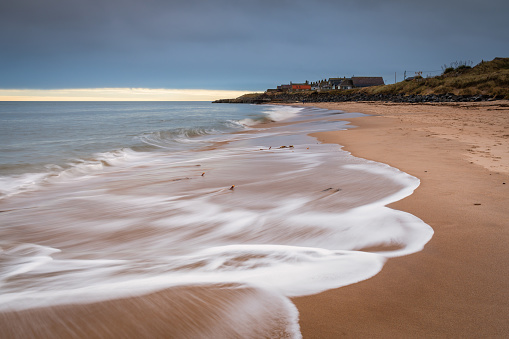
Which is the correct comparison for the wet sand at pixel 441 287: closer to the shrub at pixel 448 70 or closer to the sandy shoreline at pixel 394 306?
the sandy shoreline at pixel 394 306

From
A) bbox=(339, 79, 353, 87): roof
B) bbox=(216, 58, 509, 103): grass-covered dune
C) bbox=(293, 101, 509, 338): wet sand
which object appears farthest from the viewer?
bbox=(339, 79, 353, 87): roof

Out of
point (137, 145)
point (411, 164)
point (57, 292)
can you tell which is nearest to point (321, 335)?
point (57, 292)

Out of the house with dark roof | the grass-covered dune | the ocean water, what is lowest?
the ocean water

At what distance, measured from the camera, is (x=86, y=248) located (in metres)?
3.07

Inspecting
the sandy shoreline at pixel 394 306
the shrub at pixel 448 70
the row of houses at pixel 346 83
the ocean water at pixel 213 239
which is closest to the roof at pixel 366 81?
the row of houses at pixel 346 83

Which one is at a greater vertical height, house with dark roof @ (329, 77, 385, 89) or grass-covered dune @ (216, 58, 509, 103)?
house with dark roof @ (329, 77, 385, 89)

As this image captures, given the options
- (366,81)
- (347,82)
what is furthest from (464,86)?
(347,82)

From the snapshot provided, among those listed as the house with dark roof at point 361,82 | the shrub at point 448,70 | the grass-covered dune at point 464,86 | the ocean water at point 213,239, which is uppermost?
the house with dark roof at point 361,82

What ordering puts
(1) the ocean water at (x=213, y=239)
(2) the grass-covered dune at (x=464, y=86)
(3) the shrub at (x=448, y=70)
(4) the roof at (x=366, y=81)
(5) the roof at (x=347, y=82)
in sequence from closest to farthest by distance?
(1) the ocean water at (x=213, y=239) < (2) the grass-covered dune at (x=464, y=86) < (3) the shrub at (x=448, y=70) < (4) the roof at (x=366, y=81) < (5) the roof at (x=347, y=82)

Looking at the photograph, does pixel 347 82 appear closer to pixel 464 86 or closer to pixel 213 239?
pixel 464 86

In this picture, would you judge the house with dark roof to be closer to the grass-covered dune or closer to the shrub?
the grass-covered dune

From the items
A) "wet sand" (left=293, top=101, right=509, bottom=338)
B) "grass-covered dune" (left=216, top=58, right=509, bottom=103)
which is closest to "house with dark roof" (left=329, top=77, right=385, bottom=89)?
"grass-covered dune" (left=216, top=58, right=509, bottom=103)

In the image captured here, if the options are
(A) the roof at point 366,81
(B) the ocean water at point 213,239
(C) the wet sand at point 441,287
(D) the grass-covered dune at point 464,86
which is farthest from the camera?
(A) the roof at point 366,81

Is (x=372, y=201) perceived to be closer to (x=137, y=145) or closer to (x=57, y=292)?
(x=57, y=292)
